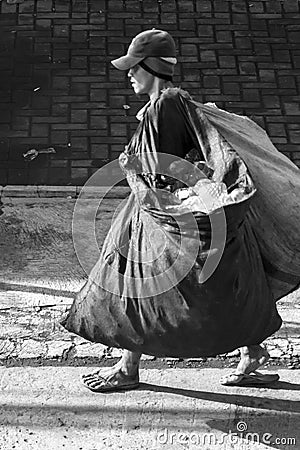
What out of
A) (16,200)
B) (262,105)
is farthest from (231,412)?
(262,105)

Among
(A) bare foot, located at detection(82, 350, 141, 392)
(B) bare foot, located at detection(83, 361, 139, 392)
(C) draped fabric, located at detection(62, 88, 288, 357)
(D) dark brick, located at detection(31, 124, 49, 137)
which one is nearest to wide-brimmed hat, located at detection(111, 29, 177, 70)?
(C) draped fabric, located at detection(62, 88, 288, 357)

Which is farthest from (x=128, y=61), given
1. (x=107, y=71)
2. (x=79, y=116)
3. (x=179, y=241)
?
(x=107, y=71)

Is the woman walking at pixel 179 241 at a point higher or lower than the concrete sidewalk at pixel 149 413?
higher

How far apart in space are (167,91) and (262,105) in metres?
4.45

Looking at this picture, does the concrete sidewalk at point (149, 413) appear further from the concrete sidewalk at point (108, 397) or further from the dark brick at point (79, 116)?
the dark brick at point (79, 116)

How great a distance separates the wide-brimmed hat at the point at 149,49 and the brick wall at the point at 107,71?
329 centimetres

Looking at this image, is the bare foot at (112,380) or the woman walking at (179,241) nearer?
the woman walking at (179,241)

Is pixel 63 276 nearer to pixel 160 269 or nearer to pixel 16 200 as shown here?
pixel 16 200

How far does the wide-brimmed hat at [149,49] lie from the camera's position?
4559 mm

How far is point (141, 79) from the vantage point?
463 cm

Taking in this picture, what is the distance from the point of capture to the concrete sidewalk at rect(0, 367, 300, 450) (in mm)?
4781

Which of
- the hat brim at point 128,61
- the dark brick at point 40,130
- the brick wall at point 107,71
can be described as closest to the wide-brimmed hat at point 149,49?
the hat brim at point 128,61

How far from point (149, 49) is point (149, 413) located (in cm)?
184

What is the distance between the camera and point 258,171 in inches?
182
